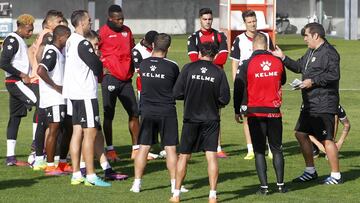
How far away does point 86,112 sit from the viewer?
13320mm

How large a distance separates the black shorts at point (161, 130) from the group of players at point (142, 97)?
0.01 m

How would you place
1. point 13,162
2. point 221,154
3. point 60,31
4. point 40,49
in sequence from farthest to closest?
point 221,154 → point 13,162 → point 40,49 → point 60,31

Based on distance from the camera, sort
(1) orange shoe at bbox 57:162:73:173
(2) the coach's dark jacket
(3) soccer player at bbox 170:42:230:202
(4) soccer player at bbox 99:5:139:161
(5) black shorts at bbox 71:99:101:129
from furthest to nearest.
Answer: (4) soccer player at bbox 99:5:139:161 < (1) orange shoe at bbox 57:162:73:173 < (2) the coach's dark jacket < (5) black shorts at bbox 71:99:101:129 < (3) soccer player at bbox 170:42:230:202

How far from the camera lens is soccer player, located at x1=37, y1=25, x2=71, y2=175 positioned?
14.1 meters

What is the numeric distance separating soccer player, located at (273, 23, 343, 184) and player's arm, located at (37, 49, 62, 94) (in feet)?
9.74

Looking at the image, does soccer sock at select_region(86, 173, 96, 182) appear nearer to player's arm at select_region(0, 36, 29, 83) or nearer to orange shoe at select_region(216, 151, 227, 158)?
player's arm at select_region(0, 36, 29, 83)

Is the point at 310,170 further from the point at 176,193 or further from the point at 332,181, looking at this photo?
the point at 176,193

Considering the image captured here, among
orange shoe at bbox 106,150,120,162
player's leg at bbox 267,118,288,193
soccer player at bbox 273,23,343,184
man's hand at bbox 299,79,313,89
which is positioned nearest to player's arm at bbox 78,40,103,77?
player's leg at bbox 267,118,288,193

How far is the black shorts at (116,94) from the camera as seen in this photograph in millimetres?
15969

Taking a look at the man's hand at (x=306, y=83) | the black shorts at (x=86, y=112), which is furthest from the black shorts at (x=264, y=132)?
the black shorts at (x=86, y=112)

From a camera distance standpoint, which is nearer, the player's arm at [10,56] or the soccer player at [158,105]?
the soccer player at [158,105]

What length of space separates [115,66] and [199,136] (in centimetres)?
381

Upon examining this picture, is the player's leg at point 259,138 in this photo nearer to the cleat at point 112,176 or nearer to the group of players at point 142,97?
the group of players at point 142,97

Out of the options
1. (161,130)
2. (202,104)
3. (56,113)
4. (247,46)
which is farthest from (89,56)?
(247,46)
